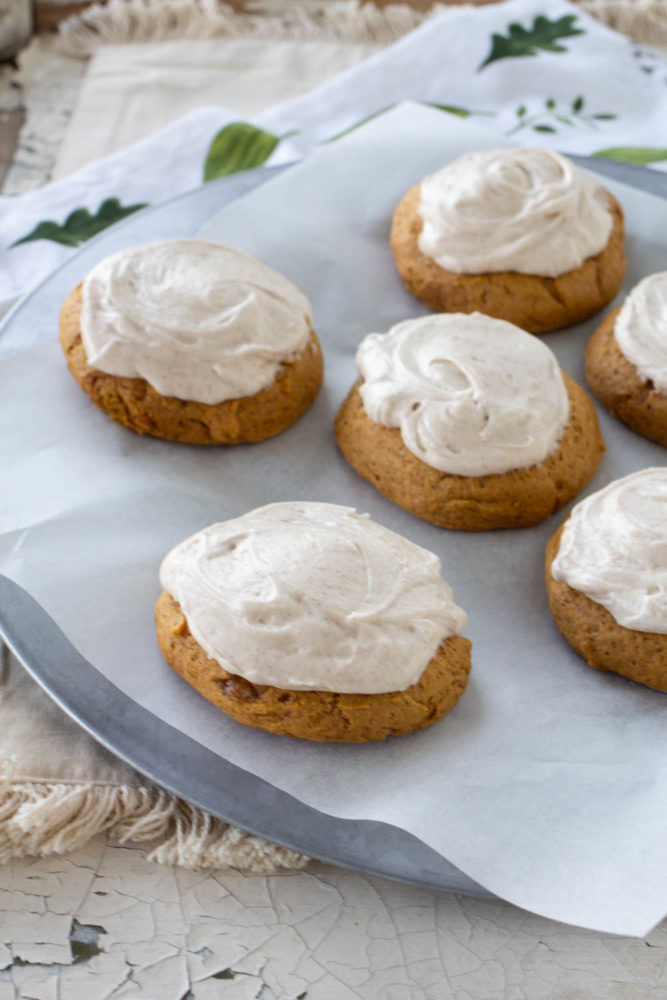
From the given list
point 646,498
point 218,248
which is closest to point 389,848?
point 646,498

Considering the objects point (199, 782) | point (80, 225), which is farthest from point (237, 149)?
point (199, 782)

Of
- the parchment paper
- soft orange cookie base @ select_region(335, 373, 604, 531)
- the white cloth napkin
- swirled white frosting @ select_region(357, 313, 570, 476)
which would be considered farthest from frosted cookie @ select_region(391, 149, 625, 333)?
the white cloth napkin

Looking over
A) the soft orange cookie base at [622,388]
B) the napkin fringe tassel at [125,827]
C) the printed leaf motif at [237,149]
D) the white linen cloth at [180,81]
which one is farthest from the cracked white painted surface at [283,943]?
the white linen cloth at [180,81]

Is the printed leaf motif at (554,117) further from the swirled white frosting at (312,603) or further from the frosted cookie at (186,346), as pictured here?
the swirled white frosting at (312,603)

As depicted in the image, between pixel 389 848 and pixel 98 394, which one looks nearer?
pixel 389 848

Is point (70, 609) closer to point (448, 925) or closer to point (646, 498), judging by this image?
point (448, 925)
